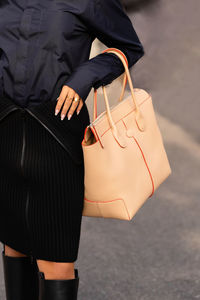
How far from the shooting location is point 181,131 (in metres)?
5.48

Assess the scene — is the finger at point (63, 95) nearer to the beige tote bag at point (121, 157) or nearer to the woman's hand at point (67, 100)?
the woman's hand at point (67, 100)

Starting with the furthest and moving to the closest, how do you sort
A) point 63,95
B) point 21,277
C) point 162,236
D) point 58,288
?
1. point 162,236
2. point 21,277
3. point 58,288
4. point 63,95

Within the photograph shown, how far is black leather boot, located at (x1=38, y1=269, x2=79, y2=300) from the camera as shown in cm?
192

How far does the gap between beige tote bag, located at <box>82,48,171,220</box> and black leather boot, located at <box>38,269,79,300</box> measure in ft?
0.75

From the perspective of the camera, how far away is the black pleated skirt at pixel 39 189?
71.5 inches

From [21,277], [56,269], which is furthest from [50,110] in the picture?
[21,277]

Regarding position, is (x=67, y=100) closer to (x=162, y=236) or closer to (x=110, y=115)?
(x=110, y=115)

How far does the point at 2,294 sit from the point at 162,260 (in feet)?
2.77

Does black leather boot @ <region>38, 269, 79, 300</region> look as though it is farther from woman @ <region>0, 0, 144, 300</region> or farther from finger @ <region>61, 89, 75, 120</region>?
finger @ <region>61, 89, 75, 120</region>

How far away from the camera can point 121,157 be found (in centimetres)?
182

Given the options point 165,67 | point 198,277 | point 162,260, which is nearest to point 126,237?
point 162,260

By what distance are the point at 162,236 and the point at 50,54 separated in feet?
6.31

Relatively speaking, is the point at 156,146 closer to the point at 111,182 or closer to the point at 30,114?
the point at 111,182

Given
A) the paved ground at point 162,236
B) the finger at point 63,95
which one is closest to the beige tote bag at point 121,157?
the finger at point 63,95
